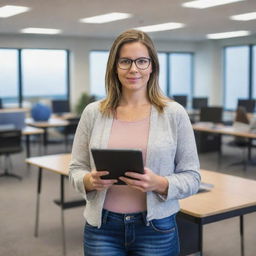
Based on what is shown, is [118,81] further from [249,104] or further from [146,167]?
[249,104]

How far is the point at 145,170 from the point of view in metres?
1.52

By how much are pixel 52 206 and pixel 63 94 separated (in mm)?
7144

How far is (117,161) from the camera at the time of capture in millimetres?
1526

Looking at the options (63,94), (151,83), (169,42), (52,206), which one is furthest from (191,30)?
(151,83)

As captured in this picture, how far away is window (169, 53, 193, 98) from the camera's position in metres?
13.6

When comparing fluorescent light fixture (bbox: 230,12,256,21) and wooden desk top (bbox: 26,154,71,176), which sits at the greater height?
fluorescent light fixture (bbox: 230,12,256,21)

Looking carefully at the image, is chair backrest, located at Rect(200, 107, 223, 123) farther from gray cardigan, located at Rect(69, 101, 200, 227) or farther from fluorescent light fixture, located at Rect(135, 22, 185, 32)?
gray cardigan, located at Rect(69, 101, 200, 227)

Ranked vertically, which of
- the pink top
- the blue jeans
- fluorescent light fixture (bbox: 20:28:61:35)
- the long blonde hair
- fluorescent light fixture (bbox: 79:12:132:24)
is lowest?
the blue jeans

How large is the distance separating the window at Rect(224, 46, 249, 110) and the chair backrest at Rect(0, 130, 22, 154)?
7.56m

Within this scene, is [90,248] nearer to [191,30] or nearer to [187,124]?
[187,124]

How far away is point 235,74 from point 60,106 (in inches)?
202

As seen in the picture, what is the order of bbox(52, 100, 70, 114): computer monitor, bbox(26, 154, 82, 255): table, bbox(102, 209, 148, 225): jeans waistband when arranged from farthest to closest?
bbox(52, 100, 70, 114): computer monitor
bbox(26, 154, 82, 255): table
bbox(102, 209, 148, 225): jeans waistband

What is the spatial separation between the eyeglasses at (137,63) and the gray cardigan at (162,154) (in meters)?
0.17

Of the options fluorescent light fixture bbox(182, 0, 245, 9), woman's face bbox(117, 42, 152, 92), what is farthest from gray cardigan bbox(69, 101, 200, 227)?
fluorescent light fixture bbox(182, 0, 245, 9)
